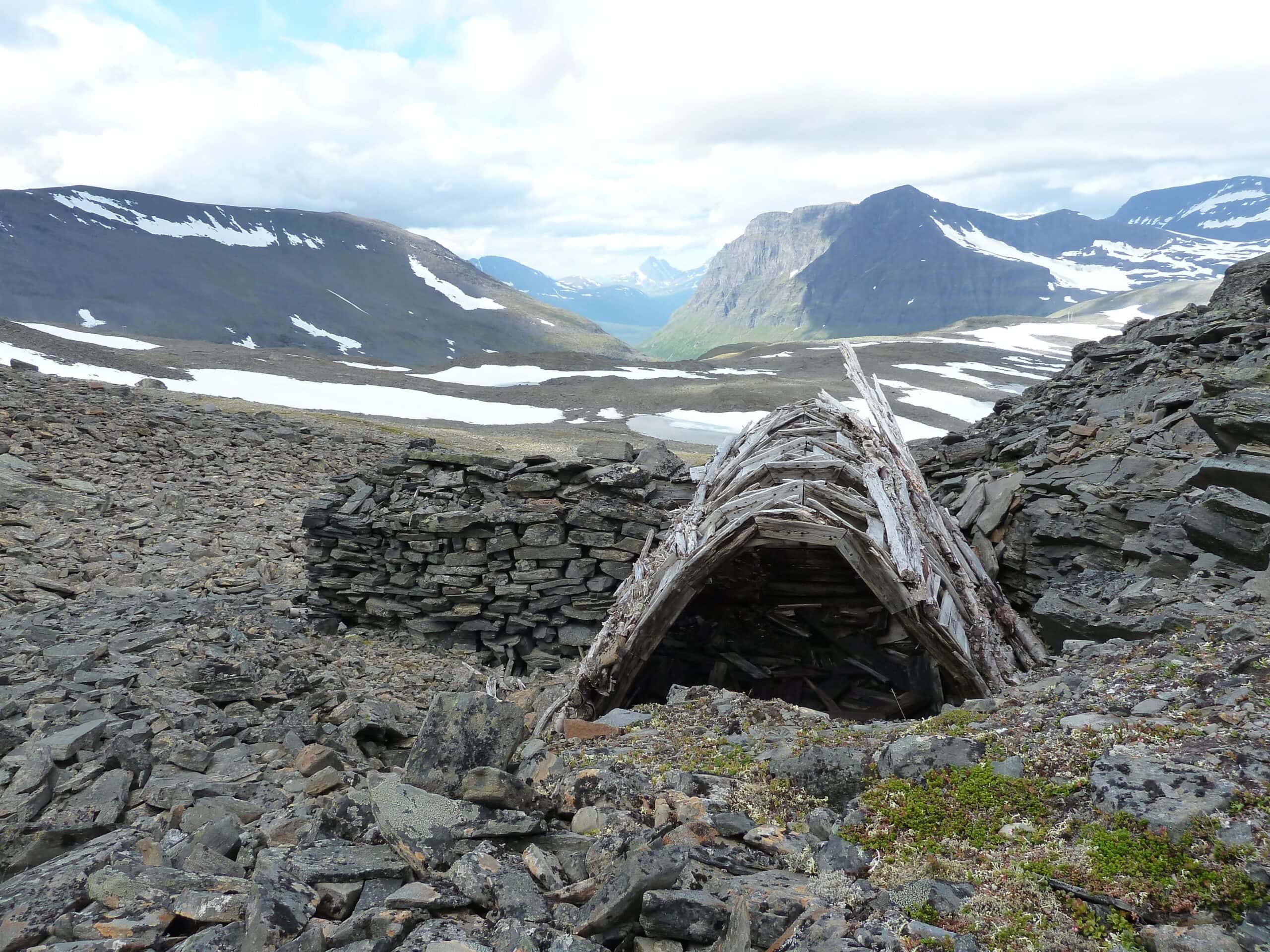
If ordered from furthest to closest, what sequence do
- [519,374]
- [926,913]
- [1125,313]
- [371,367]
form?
[1125,313]
[519,374]
[371,367]
[926,913]

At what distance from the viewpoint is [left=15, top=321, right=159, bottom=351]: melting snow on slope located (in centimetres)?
6862

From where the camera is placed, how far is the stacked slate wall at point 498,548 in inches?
380

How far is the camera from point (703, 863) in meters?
3.12

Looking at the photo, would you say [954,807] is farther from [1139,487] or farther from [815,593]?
[1139,487]

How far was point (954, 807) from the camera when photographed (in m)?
3.32

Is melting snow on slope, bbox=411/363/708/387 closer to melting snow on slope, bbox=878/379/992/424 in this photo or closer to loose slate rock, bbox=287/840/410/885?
melting snow on slope, bbox=878/379/992/424

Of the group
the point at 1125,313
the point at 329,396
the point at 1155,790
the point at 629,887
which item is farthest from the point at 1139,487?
the point at 1125,313

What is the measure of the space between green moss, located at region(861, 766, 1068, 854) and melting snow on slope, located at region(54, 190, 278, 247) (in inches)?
7625

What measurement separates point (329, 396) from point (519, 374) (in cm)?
2254

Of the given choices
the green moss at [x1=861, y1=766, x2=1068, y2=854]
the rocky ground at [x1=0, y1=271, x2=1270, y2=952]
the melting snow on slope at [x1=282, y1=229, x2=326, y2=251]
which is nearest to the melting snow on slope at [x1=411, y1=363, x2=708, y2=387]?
the rocky ground at [x1=0, y1=271, x2=1270, y2=952]

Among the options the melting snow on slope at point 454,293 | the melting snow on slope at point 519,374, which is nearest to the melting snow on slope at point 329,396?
the melting snow on slope at point 519,374

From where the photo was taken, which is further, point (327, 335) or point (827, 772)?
point (327, 335)

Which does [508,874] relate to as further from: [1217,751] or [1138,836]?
[1217,751]

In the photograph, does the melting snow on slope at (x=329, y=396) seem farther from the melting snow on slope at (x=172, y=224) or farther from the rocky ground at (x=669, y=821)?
the melting snow on slope at (x=172, y=224)
